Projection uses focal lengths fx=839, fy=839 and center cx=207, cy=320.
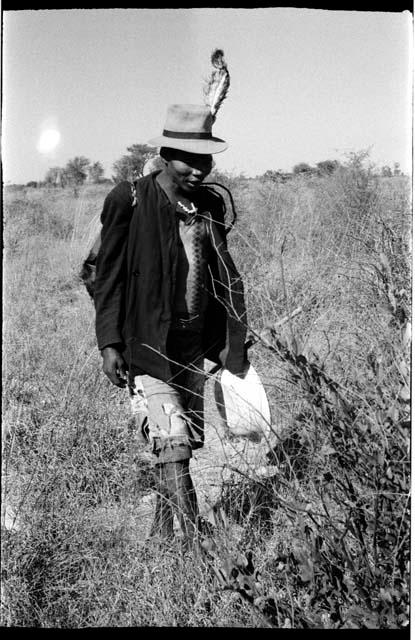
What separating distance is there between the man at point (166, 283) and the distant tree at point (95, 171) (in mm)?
261

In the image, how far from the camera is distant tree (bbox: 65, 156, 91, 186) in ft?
10.3

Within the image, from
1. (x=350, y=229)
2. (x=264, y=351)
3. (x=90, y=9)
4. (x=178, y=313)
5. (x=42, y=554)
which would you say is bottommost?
(x=42, y=554)

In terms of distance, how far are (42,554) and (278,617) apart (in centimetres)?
88

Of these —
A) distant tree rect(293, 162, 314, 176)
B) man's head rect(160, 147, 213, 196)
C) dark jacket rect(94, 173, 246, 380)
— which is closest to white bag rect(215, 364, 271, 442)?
dark jacket rect(94, 173, 246, 380)

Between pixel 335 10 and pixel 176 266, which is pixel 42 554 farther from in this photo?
pixel 335 10

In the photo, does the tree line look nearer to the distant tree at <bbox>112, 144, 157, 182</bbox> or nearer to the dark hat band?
the distant tree at <bbox>112, 144, 157, 182</bbox>

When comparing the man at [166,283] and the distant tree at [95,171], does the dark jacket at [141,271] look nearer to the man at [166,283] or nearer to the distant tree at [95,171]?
the man at [166,283]

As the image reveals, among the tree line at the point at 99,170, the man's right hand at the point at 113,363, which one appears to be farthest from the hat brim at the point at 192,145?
the man's right hand at the point at 113,363

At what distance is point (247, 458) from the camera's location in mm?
3041

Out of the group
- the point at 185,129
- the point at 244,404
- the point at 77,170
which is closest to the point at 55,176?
the point at 77,170

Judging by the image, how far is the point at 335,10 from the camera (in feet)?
8.84

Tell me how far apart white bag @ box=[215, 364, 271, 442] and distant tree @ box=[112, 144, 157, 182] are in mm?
860
